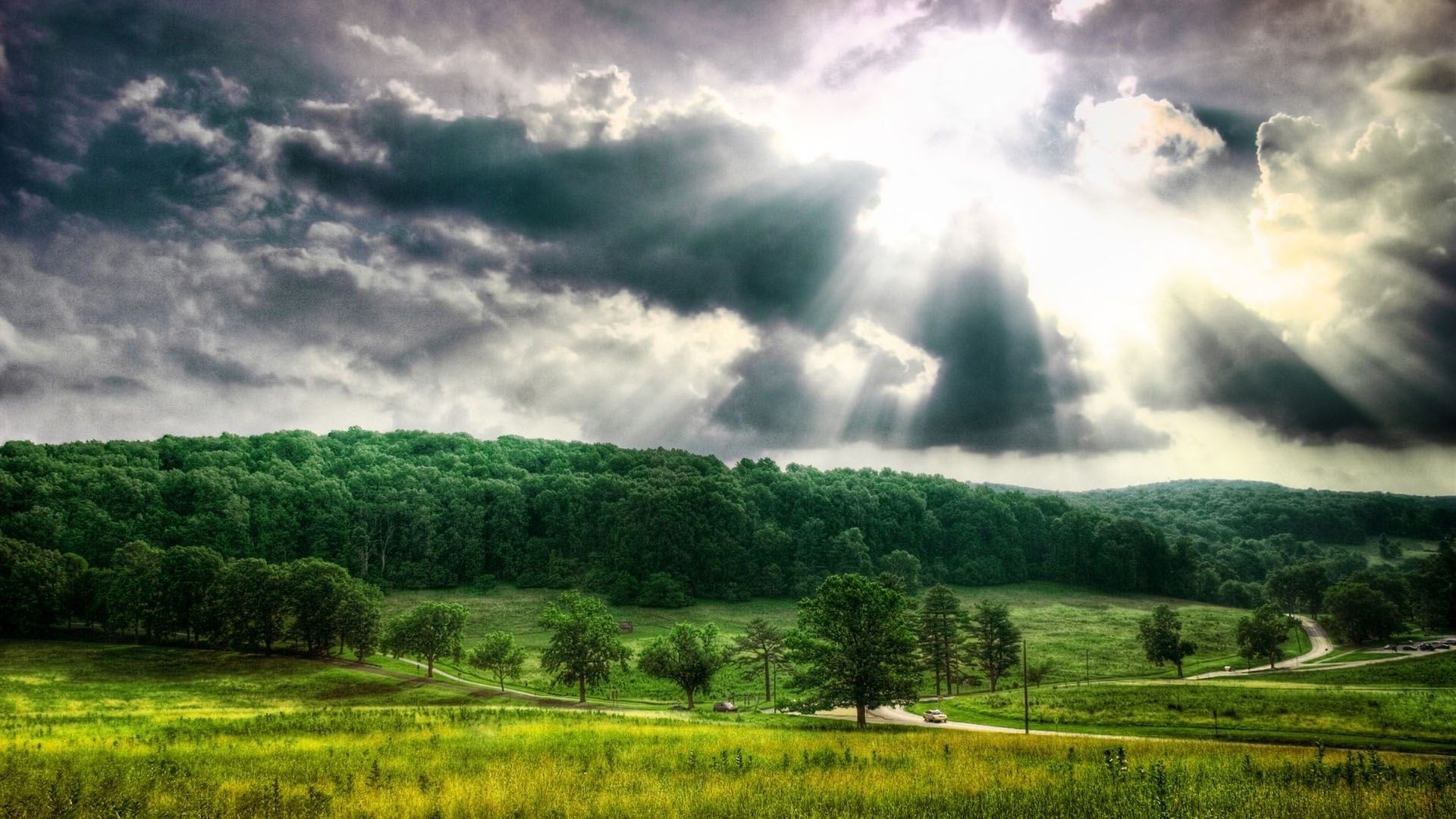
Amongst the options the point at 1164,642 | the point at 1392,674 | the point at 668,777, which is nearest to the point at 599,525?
the point at 1164,642

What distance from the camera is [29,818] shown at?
1489cm

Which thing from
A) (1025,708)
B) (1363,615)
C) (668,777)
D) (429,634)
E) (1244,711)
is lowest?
(1363,615)

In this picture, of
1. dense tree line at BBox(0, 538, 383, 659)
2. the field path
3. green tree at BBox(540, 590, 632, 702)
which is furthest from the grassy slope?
the field path

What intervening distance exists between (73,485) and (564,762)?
140 meters

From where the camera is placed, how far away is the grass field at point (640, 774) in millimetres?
14750

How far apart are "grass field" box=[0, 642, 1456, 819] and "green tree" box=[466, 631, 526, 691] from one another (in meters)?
34.7

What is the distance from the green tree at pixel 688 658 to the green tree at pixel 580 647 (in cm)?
407

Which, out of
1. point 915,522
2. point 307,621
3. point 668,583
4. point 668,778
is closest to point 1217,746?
point 668,778

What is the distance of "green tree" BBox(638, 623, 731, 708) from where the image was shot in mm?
62781

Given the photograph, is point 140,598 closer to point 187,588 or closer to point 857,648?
point 187,588

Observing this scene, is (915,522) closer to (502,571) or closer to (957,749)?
(502,571)

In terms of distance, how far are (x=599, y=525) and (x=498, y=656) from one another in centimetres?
8028

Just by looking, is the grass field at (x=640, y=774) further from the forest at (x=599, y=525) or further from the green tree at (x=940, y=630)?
the forest at (x=599, y=525)

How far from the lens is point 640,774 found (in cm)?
1894
